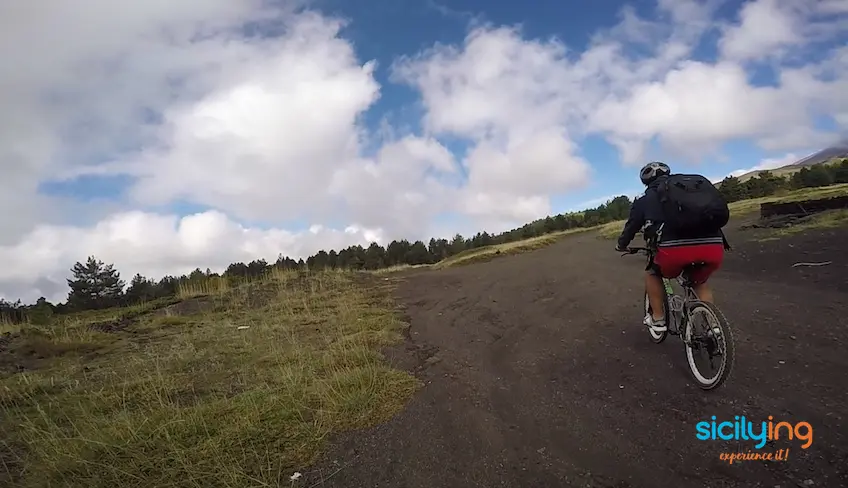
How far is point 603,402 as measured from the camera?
409cm

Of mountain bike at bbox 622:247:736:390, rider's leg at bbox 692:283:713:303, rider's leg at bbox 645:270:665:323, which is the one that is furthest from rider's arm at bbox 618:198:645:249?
rider's leg at bbox 692:283:713:303

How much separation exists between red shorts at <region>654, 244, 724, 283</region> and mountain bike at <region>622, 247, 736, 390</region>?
7 cm

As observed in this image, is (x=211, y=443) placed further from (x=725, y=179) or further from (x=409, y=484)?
(x=725, y=179)

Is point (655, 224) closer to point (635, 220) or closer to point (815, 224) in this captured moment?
point (635, 220)

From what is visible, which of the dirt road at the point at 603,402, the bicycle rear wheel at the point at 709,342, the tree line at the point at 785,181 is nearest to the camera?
the dirt road at the point at 603,402

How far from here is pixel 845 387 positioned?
12.3 feet

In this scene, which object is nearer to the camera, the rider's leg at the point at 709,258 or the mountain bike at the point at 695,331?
the mountain bike at the point at 695,331

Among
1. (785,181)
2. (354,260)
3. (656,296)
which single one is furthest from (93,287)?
(785,181)

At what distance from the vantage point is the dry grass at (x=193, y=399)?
11.8 feet

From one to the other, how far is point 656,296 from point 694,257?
2.97 feet

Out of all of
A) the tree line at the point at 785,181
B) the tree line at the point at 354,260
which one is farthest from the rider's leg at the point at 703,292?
the tree line at the point at 785,181

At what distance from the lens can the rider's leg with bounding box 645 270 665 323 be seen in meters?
5.13

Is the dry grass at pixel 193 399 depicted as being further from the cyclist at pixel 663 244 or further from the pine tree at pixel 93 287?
the pine tree at pixel 93 287

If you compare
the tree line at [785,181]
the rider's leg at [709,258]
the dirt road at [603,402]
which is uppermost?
the tree line at [785,181]
